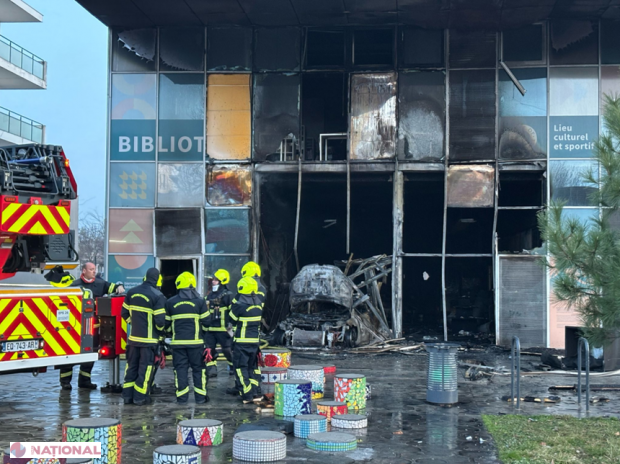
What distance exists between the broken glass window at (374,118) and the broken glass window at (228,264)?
4.15 m

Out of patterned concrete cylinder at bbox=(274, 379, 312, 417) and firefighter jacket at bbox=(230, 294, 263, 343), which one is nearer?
patterned concrete cylinder at bbox=(274, 379, 312, 417)

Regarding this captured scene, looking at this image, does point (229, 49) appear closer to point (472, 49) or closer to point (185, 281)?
point (472, 49)

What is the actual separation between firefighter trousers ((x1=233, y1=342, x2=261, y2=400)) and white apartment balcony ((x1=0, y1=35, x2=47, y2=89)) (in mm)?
24662

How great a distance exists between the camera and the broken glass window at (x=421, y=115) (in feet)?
59.0

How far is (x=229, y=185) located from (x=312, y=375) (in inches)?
372

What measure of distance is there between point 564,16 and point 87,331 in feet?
47.7

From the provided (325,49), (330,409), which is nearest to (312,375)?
(330,409)

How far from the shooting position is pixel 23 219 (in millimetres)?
8234

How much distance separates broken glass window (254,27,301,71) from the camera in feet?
61.0

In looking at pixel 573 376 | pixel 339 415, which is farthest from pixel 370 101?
pixel 339 415

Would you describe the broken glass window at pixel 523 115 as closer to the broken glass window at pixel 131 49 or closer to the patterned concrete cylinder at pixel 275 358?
the patterned concrete cylinder at pixel 275 358

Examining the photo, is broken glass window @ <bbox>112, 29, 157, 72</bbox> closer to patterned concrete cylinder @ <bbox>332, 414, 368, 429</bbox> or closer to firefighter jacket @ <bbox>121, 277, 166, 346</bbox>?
firefighter jacket @ <bbox>121, 277, 166, 346</bbox>

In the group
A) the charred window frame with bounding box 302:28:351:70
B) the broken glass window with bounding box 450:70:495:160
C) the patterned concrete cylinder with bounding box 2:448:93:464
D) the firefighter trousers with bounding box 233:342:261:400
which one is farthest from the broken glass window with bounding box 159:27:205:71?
the patterned concrete cylinder with bounding box 2:448:93:464

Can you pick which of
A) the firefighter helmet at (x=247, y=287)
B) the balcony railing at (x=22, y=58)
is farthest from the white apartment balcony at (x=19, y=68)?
the firefighter helmet at (x=247, y=287)
